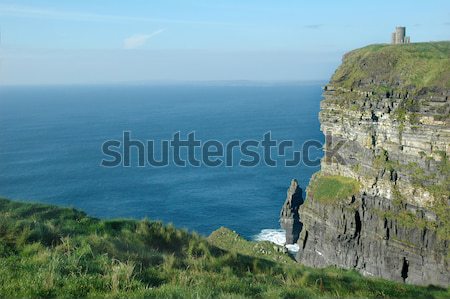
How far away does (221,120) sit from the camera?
16812 cm

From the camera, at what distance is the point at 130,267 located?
11.2 metres

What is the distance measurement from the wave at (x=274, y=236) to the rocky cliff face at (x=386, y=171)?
8276mm

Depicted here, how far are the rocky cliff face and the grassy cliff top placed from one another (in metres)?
0.11

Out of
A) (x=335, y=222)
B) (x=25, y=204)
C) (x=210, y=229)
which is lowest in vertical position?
(x=210, y=229)

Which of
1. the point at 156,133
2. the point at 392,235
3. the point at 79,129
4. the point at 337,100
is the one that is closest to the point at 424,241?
the point at 392,235

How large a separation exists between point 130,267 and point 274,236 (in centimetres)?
5527

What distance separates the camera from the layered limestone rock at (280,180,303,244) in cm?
6106

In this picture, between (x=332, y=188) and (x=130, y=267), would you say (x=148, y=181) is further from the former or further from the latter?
(x=130, y=267)

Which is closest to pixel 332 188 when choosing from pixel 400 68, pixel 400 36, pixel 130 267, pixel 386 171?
pixel 386 171

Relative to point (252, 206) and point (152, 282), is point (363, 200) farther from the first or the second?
point (152, 282)

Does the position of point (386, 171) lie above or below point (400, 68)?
below

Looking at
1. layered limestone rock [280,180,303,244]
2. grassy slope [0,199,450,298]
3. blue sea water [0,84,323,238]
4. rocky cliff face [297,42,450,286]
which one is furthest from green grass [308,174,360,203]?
grassy slope [0,199,450,298]

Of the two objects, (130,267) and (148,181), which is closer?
(130,267)

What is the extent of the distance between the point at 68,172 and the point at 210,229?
1575 inches
